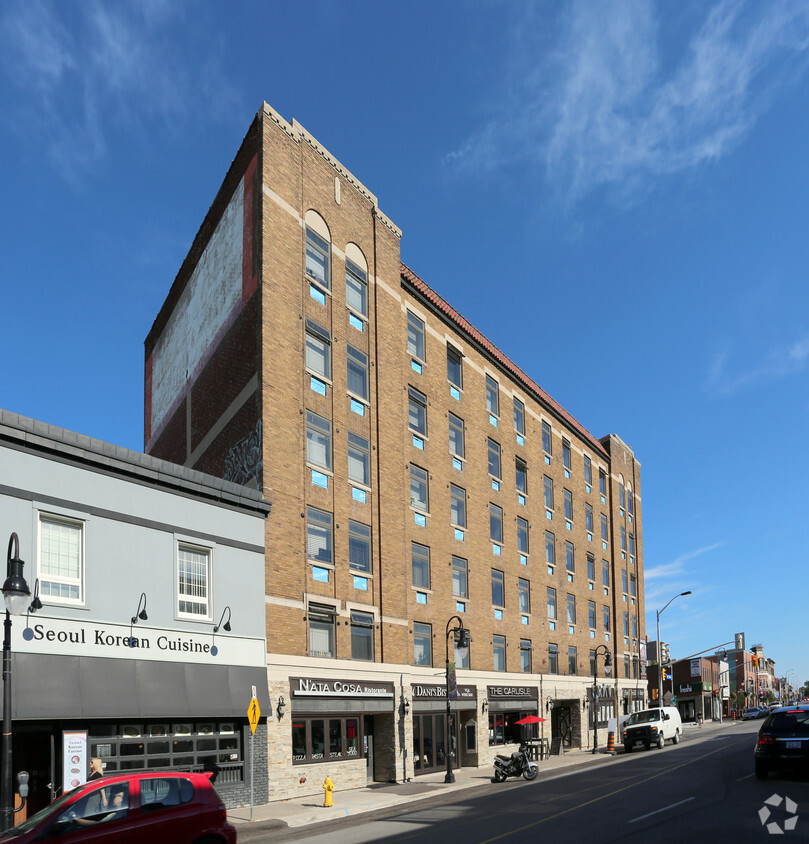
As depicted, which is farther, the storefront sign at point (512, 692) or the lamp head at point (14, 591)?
the storefront sign at point (512, 692)

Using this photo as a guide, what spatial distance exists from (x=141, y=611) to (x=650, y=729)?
3078cm

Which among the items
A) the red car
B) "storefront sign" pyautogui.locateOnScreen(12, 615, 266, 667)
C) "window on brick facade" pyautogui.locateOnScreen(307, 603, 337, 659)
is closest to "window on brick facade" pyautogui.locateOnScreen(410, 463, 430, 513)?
"window on brick facade" pyautogui.locateOnScreen(307, 603, 337, 659)

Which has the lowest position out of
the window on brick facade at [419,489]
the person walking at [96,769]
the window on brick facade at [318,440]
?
the person walking at [96,769]

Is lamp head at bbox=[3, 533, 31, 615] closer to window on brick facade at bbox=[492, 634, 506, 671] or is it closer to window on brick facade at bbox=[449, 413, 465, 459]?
window on brick facade at bbox=[449, 413, 465, 459]

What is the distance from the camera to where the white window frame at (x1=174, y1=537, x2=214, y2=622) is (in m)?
23.3

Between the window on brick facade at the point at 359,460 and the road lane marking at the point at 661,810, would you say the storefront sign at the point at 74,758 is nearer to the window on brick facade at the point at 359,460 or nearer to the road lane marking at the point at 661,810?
A: the road lane marking at the point at 661,810

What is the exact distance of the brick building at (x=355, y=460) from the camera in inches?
1128

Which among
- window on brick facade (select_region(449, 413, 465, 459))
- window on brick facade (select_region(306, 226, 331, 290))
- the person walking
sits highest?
window on brick facade (select_region(306, 226, 331, 290))

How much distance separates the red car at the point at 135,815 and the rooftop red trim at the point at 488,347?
27.8m

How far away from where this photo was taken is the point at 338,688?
28.8 m

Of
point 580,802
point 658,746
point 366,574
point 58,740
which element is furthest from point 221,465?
point 658,746

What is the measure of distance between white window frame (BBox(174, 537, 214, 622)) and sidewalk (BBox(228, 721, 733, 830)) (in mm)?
5113

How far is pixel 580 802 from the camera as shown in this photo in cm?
2238

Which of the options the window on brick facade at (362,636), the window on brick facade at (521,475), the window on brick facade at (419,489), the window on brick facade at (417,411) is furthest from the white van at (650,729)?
the window on brick facade at (417,411)
